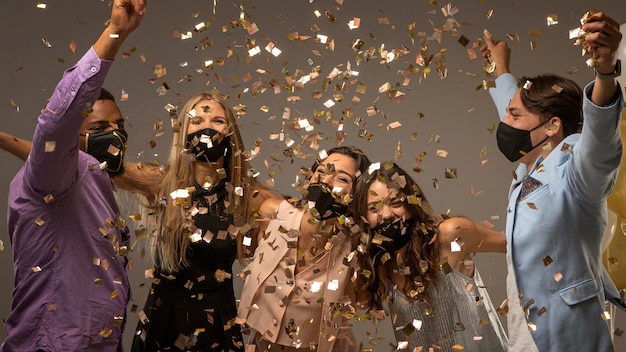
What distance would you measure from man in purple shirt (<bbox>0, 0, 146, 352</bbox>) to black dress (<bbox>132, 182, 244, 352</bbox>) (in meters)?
0.47

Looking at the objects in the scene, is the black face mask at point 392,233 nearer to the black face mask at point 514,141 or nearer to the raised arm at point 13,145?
the black face mask at point 514,141

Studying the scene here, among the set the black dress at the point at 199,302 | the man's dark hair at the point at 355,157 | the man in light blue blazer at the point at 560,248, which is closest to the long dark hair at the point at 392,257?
the man's dark hair at the point at 355,157

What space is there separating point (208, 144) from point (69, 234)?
734mm

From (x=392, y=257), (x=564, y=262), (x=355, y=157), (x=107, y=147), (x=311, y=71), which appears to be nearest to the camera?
(x=564, y=262)

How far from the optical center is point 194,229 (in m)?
3.14

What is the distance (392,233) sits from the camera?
3.07 metres

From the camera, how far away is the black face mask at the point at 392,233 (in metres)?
3.07

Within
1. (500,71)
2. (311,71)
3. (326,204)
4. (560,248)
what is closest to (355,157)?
(326,204)

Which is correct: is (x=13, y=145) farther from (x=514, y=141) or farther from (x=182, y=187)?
(x=514, y=141)

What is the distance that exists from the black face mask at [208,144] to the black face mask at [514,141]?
3.11 ft

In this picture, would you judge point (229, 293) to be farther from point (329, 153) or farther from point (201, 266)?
point (329, 153)

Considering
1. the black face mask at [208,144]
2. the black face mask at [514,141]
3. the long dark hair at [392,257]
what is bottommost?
the long dark hair at [392,257]

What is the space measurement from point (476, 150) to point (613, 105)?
246 cm

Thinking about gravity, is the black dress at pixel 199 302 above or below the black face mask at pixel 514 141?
below
